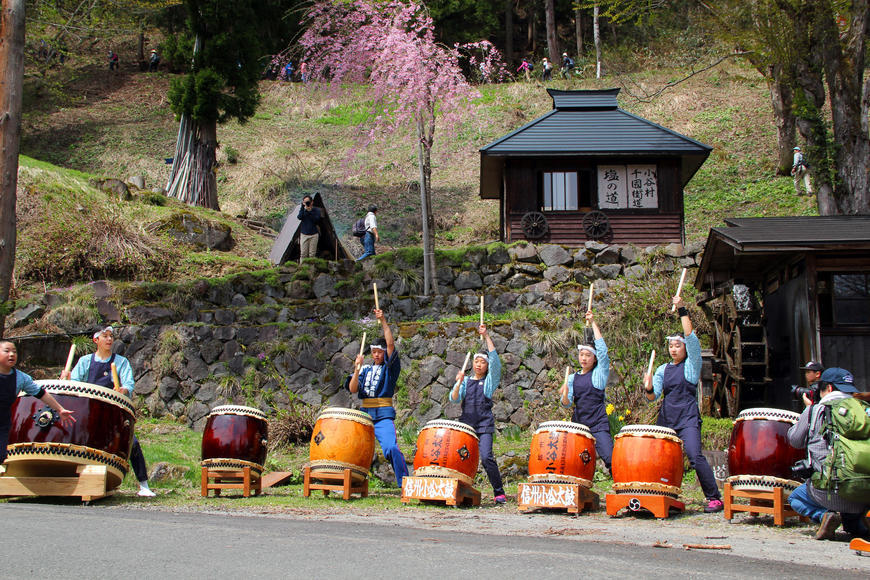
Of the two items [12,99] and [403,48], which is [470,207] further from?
[12,99]

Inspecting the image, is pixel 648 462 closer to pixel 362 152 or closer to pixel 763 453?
pixel 763 453

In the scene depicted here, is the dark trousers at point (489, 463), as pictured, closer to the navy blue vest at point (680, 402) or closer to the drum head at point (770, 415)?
the navy blue vest at point (680, 402)

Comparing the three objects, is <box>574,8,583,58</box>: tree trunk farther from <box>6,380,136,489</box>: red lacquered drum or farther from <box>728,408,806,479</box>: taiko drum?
<box>6,380,136,489</box>: red lacquered drum

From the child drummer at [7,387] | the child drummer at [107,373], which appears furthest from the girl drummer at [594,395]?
the child drummer at [7,387]

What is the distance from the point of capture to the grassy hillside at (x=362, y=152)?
88.7 ft

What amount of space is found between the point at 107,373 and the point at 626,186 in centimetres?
1508

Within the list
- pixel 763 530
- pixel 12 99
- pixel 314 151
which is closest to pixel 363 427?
pixel 763 530

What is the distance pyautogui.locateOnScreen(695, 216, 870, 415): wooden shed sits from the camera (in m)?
10.9

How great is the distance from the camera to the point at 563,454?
783cm

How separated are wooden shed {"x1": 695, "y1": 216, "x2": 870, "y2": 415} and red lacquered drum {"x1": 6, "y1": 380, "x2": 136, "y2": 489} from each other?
26.5ft

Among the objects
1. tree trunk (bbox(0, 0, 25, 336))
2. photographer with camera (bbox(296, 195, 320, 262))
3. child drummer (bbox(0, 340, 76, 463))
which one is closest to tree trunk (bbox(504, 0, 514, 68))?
photographer with camera (bbox(296, 195, 320, 262))

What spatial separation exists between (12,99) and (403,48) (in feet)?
28.8

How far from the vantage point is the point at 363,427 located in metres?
8.86

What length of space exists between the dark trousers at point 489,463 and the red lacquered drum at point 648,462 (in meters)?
1.45
